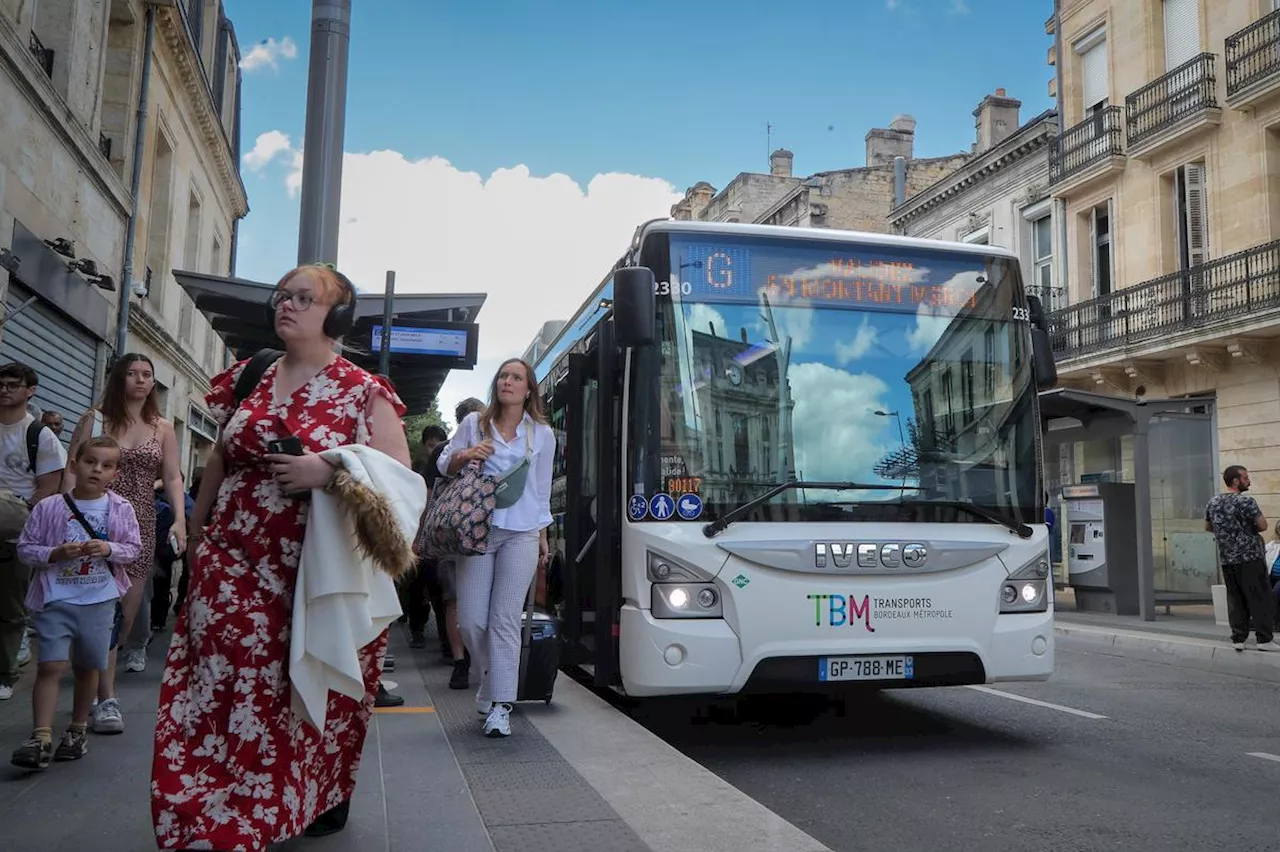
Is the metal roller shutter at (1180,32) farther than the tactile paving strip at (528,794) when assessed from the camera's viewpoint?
Yes

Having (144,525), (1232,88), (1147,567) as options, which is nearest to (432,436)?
(144,525)

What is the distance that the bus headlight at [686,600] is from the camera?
17.5 feet

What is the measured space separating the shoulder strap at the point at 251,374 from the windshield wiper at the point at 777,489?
2.59 metres

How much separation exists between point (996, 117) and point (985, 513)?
103 ft

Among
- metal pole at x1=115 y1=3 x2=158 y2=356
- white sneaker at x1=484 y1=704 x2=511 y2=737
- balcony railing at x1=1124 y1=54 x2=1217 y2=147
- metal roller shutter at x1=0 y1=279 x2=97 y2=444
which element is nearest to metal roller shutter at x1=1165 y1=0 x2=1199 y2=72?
balcony railing at x1=1124 y1=54 x2=1217 y2=147

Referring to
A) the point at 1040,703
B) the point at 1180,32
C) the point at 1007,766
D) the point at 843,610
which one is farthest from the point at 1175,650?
the point at 1180,32

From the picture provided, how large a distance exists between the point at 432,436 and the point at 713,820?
5585mm

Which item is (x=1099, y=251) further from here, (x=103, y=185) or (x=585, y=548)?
(x=585, y=548)

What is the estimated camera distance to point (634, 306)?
18.2ft

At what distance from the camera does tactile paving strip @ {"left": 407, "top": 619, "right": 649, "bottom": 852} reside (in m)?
3.42

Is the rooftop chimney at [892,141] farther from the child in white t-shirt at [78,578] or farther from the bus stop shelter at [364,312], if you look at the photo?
the child in white t-shirt at [78,578]

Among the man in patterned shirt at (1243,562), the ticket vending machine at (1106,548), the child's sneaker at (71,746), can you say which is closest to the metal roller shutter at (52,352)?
the child's sneaker at (71,746)

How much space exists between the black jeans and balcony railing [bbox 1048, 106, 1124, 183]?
46.2ft

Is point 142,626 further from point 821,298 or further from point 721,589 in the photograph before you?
point 821,298
